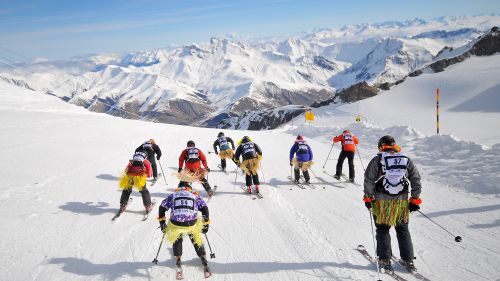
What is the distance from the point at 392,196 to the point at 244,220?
14.1 feet

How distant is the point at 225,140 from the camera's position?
620 inches

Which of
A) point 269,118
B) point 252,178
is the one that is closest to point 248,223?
point 252,178

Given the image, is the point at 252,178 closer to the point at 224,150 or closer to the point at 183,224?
the point at 224,150

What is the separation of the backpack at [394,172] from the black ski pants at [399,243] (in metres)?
0.73

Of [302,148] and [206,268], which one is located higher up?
[302,148]

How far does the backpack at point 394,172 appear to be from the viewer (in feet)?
20.6

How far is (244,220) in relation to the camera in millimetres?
9281

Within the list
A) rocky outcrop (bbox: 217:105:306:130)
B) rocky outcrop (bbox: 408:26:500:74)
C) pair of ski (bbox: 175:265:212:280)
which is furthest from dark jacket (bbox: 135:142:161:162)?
rocky outcrop (bbox: 217:105:306:130)

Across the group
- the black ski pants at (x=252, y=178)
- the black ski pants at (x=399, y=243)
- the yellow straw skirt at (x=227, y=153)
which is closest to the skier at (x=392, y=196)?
the black ski pants at (x=399, y=243)

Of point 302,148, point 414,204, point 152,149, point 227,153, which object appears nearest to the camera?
point 414,204

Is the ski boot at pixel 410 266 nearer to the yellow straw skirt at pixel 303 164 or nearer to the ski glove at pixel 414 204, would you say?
the ski glove at pixel 414 204

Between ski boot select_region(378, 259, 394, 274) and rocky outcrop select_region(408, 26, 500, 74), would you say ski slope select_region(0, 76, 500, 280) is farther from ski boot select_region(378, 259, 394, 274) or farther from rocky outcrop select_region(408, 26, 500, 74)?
rocky outcrop select_region(408, 26, 500, 74)

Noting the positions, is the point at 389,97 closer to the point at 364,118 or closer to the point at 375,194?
the point at 364,118

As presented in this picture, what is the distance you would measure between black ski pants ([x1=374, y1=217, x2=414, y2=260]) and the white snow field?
0.38 meters
